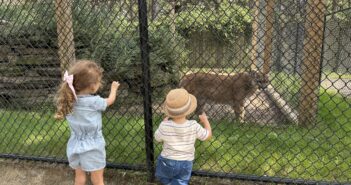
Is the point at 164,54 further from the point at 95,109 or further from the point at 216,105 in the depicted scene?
the point at 95,109

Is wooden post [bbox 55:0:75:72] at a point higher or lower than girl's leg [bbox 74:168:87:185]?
higher

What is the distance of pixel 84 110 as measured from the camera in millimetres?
2977

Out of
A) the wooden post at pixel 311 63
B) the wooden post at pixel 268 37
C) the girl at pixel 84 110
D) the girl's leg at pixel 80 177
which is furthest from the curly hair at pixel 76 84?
the wooden post at pixel 268 37

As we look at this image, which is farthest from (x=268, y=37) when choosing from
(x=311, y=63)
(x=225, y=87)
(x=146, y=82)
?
(x=146, y=82)

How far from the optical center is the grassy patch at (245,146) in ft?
12.1

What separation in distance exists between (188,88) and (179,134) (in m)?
2.96

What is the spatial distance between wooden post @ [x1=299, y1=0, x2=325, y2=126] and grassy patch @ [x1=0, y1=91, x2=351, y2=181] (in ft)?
0.66

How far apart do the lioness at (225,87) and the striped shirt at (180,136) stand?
109 inches

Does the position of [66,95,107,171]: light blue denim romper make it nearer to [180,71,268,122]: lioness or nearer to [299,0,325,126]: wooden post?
[299,0,325,126]: wooden post

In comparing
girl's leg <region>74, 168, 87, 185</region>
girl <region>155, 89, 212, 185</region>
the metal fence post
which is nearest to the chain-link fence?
the metal fence post

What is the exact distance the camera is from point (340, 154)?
402 centimetres

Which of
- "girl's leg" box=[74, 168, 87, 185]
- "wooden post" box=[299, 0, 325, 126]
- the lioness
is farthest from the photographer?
the lioness

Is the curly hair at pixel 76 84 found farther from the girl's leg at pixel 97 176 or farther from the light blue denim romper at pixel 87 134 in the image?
the girl's leg at pixel 97 176

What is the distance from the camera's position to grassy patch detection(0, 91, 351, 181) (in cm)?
368
